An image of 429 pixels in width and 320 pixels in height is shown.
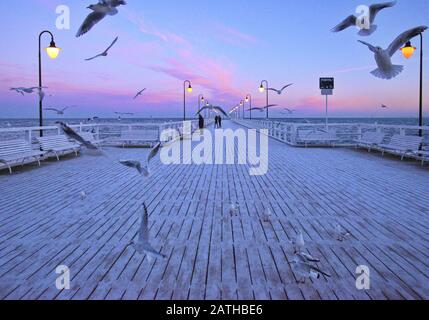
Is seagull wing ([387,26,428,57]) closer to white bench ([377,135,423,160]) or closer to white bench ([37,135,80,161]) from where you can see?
white bench ([377,135,423,160])

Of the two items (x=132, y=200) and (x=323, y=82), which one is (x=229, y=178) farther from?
(x=323, y=82)

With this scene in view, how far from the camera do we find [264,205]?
5867 mm

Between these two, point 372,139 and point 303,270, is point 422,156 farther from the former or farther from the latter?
point 303,270

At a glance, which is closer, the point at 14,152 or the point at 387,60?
the point at 387,60

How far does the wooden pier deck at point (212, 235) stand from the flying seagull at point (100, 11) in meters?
2.27

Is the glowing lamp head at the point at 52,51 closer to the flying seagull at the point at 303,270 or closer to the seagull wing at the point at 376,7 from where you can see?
the seagull wing at the point at 376,7

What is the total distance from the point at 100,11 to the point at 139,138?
1255cm

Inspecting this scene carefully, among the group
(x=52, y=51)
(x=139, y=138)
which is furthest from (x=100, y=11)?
(x=139, y=138)

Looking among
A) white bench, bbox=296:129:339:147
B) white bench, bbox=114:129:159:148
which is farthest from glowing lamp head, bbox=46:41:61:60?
white bench, bbox=296:129:339:147

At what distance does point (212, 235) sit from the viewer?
4418 mm

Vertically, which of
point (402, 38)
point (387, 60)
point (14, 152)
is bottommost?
point (14, 152)

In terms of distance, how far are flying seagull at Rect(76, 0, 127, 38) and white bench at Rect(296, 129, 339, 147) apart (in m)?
12.4

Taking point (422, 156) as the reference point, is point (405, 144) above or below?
above

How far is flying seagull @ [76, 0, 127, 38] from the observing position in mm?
3871
